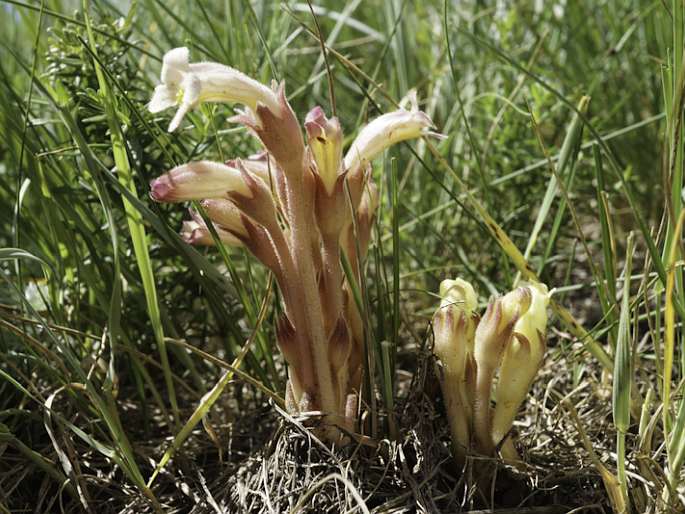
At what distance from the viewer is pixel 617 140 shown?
6.93ft

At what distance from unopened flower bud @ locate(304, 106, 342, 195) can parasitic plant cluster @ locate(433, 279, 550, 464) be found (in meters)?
0.26

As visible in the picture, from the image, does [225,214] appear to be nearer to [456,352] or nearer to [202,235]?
[202,235]

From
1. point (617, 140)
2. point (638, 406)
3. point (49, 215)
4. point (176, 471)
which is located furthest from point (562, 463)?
point (617, 140)

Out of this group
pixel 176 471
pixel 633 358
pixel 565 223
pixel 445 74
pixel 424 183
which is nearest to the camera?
pixel 633 358

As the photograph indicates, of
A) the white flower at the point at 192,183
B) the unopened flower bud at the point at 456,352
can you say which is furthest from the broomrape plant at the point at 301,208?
the unopened flower bud at the point at 456,352

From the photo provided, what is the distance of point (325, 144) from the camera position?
1.15m

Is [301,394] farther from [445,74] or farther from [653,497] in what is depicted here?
[445,74]

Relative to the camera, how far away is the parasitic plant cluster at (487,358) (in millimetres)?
1184

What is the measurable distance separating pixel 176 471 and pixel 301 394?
0.30 metres

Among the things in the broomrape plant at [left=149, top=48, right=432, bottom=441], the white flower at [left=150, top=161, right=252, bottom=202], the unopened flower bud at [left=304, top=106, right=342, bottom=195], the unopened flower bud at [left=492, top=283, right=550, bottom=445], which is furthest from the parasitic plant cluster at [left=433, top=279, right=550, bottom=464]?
the white flower at [left=150, top=161, right=252, bottom=202]

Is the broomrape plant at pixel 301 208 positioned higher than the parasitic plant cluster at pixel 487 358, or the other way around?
the broomrape plant at pixel 301 208

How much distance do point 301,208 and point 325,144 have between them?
0.10 meters

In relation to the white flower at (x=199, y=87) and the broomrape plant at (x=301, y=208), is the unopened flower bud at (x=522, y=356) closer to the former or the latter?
the broomrape plant at (x=301, y=208)

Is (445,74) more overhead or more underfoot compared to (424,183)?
more overhead
